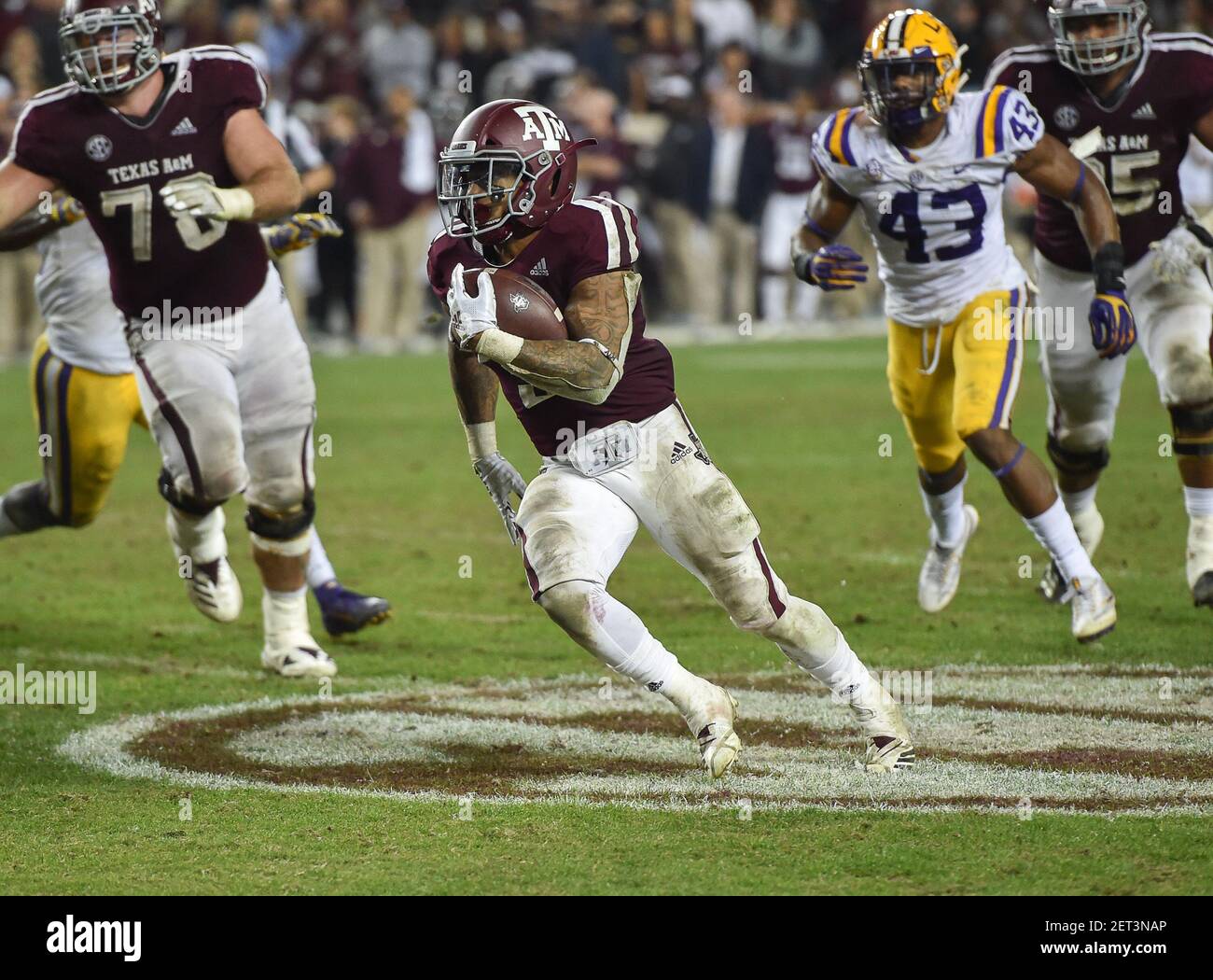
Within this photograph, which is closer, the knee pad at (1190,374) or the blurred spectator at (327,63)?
the knee pad at (1190,374)

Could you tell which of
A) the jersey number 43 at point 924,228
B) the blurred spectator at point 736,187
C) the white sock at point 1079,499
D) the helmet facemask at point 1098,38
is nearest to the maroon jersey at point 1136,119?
the helmet facemask at point 1098,38

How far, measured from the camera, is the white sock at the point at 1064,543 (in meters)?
6.06

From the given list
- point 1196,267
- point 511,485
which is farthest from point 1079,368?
Result: point 511,485

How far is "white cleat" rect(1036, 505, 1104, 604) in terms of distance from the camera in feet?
22.6

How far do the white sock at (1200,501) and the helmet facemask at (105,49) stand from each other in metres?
3.84

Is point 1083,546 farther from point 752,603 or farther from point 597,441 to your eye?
point 597,441

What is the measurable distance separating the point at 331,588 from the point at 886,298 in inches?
88.2

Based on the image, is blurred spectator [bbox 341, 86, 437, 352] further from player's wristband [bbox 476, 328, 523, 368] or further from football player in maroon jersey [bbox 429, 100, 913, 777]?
player's wristband [bbox 476, 328, 523, 368]

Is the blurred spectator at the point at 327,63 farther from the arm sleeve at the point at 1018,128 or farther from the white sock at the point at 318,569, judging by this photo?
the arm sleeve at the point at 1018,128

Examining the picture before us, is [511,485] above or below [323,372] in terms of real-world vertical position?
above

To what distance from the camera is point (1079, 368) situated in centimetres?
679

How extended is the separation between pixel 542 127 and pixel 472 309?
55 centimetres

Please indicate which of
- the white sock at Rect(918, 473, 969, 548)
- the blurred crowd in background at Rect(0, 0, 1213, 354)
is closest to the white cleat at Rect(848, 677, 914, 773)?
the white sock at Rect(918, 473, 969, 548)

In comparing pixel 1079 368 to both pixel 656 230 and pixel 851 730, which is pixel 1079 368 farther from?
pixel 656 230
